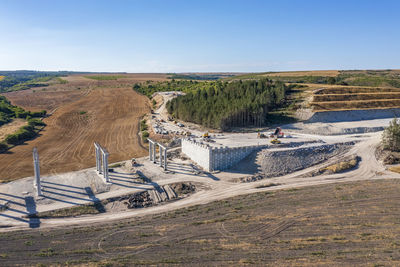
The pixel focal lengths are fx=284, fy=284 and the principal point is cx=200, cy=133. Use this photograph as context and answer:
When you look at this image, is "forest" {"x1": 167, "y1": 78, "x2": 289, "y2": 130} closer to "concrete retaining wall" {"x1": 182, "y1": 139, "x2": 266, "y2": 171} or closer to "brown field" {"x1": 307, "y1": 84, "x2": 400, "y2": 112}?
"brown field" {"x1": 307, "y1": 84, "x2": 400, "y2": 112}

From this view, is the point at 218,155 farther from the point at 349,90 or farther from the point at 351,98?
the point at 349,90

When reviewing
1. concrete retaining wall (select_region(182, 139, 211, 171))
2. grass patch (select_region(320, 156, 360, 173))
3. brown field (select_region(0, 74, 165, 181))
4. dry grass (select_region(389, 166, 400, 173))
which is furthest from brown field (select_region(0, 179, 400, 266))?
brown field (select_region(0, 74, 165, 181))

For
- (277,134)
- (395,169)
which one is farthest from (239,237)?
(277,134)

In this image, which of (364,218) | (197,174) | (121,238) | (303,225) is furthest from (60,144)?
(364,218)

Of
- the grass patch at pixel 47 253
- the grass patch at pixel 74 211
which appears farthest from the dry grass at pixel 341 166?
the grass patch at pixel 47 253

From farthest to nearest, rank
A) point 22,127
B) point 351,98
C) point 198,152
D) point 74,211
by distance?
1. point 351,98
2. point 22,127
3. point 198,152
4. point 74,211

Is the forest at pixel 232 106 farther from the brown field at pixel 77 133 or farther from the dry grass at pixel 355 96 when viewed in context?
the brown field at pixel 77 133

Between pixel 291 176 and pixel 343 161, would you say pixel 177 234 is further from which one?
pixel 343 161
